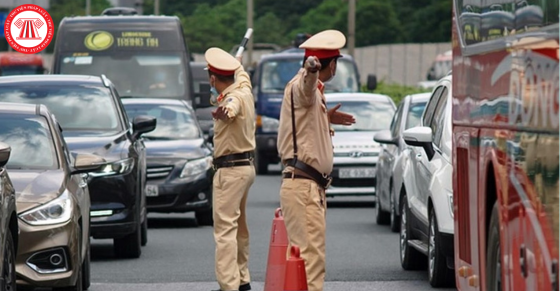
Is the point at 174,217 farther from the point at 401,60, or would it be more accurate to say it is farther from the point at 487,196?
the point at 401,60

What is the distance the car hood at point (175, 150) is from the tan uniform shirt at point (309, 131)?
953 cm

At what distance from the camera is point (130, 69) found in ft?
91.2

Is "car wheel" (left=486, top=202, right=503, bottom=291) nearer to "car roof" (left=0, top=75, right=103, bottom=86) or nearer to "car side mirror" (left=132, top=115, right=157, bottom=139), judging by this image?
"car side mirror" (left=132, top=115, right=157, bottom=139)

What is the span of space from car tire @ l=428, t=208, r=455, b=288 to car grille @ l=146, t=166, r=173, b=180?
274 inches

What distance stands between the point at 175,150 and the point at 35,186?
26.2 feet

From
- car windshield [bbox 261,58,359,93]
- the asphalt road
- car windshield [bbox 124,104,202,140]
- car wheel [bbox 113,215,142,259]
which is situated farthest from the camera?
car windshield [bbox 261,58,359,93]

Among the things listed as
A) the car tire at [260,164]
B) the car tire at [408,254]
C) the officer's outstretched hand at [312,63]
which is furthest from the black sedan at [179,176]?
the car tire at [260,164]

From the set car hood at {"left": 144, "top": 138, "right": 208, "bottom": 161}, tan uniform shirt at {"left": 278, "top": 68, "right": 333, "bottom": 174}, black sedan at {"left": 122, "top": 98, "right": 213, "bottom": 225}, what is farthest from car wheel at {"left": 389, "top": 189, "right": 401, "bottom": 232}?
tan uniform shirt at {"left": 278, "top": 68, "right": 333, "bottom": 174}

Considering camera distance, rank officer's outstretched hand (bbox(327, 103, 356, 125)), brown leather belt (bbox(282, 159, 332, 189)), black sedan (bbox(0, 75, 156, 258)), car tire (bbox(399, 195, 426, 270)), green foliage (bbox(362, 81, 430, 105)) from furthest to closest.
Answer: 1. green foliage (bbox(362, 81, 430, 105))
2. black sedan (bbox(0, 75, 156, 258))
3. car tire (bbox(399, 195, 426, 270))
4. officer's outstretched hand (bbox(327, 103, 356, 125))
5. brown leather belt (bbox(282, 159, 332, 189))

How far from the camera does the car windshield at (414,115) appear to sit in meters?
18.1

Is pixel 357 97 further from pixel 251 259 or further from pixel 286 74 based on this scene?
pixel 251 259

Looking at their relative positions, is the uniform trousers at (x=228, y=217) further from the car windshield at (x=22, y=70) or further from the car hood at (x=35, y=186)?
the car windshield at (x=22, y=70)

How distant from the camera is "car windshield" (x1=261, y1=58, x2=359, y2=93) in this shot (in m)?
33.4

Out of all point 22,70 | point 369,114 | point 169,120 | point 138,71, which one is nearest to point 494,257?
point 169,120
